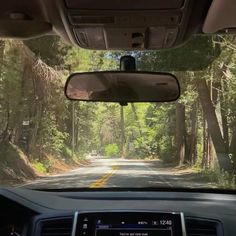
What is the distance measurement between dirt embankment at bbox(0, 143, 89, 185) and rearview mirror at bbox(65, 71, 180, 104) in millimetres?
13014

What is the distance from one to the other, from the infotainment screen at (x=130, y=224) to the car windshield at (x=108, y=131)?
3525mm

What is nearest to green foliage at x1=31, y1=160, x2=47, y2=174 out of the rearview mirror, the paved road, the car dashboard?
the paved road

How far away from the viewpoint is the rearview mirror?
3.99 m

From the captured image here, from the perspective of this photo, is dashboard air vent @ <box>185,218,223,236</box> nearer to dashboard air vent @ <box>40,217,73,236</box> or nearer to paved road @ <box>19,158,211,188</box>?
dashboard air vent @ <box>40,217,73,236</box>

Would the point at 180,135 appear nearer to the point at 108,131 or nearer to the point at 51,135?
the point at 51,135

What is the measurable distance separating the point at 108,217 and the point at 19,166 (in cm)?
2064

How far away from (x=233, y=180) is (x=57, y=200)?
1388 cm

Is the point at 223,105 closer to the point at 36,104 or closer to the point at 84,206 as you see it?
the point at 36,104

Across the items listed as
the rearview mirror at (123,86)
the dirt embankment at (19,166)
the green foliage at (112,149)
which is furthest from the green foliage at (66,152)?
the rearview mirror at (123,86)

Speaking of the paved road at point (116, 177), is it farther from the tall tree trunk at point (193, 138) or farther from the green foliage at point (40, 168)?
the tall tree trunk at point (193, 138)

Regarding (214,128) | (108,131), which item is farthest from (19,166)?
(108,131)

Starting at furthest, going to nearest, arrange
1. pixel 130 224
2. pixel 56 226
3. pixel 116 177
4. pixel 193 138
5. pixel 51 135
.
→ pixel 193 138
pixel 51 135
pixel 116 177
pixel 56 226
pixel 130 224

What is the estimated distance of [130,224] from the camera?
126 inches

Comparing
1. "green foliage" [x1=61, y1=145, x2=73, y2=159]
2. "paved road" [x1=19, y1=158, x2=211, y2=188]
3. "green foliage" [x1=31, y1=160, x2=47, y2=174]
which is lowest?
"paved road" [x1=19, y1=158, x2=211, y2=188]
